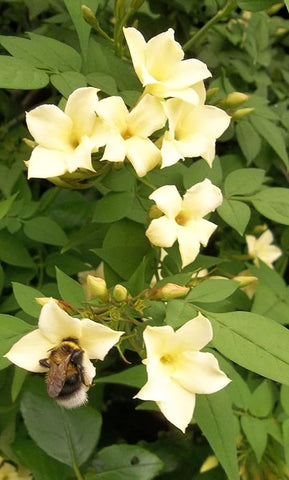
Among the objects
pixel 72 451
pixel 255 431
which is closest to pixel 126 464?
pixel 72 451

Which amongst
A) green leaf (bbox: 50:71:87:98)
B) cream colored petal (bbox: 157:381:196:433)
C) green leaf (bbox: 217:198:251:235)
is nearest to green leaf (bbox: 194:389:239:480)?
cream colored petal (bbox: 157:381:196:433)

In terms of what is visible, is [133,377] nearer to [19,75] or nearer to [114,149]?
[114,149]

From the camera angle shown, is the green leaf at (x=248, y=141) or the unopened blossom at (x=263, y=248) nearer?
the green leaf at (x=248, y=141)

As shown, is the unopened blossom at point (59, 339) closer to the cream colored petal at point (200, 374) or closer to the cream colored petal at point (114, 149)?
the cream colored petal at point (200, 374)

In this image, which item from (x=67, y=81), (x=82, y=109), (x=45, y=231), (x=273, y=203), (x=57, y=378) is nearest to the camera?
(x=57, y=378)

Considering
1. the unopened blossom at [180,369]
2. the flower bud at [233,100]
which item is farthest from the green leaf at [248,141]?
the unopened blossom at [180,369]

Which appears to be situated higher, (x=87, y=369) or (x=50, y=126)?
(x=50, y=126)
